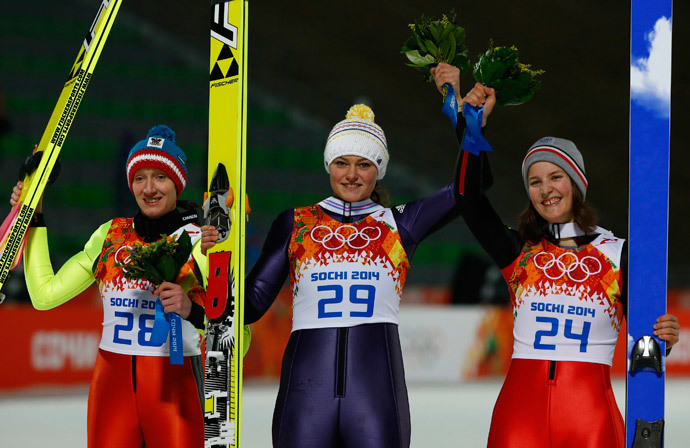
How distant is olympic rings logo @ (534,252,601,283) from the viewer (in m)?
3.60

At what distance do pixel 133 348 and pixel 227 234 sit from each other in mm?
781

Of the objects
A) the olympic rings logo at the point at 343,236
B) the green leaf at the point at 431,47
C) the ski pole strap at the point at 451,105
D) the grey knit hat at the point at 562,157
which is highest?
the green leaf at the point at 431,47

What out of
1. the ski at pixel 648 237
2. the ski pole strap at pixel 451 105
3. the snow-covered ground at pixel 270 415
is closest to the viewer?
the ski at pixel 648 237

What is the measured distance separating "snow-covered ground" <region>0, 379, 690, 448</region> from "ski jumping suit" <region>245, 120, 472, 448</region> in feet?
12.5

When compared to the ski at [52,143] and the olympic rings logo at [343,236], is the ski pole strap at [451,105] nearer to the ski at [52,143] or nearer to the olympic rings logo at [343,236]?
the olympic rings logo at [343,236]

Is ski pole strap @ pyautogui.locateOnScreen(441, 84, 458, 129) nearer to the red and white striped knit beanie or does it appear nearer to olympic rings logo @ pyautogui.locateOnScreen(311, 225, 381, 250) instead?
olympic rings logo @ pyautogui.locateOnScreen(311, 225, 381, 250)

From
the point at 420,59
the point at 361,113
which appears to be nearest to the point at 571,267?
the point at 420,59

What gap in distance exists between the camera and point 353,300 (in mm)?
3697

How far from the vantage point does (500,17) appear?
1380 centimetres

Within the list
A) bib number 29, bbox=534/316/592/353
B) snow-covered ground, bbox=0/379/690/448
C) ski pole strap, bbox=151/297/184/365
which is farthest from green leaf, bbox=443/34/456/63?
snow-covered ground, bbox=0/379/690/448

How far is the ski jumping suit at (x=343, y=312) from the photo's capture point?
3584mm

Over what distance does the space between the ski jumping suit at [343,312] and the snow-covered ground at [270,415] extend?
150 inches

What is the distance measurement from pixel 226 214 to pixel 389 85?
15.3m

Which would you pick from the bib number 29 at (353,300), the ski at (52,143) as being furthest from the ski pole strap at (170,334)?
the ski at (52,143)
